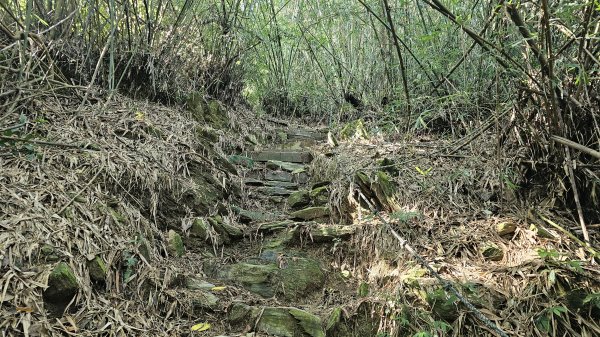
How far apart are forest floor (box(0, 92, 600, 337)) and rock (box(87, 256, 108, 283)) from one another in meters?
0.01

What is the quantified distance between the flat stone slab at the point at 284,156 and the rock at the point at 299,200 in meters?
1.09

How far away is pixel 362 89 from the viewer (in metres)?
6.25

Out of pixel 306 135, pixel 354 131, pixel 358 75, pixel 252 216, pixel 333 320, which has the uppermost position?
pixel 358 75

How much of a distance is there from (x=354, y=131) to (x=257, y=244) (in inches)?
104

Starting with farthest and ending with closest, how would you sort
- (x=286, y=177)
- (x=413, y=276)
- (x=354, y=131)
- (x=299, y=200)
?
(x=354, y=131), (x=286, y=177), (x=299, y=200), (x=413, y=276)

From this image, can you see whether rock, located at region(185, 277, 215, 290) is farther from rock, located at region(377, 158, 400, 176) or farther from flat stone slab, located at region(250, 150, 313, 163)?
flat stone slab, located at region(250, 150, 313, 163)

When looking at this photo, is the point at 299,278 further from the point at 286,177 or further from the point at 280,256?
the point at 286,177

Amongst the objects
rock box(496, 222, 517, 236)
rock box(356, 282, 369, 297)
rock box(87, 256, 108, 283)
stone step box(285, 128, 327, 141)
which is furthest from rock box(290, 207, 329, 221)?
stone step box(285, 128, 327, 141)

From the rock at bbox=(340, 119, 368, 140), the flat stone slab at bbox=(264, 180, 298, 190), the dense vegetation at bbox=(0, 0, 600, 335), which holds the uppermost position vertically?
the dense vegetation at bbox=(0, 0, 600, 335)

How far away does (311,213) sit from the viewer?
338 cm

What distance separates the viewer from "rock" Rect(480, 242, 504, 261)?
246 cm

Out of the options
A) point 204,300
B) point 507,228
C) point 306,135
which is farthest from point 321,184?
point 306,135

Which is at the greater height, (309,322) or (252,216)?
(252,216)

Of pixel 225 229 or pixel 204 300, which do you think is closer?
pixel 204 300
